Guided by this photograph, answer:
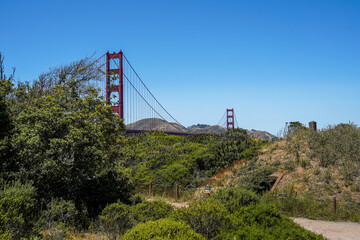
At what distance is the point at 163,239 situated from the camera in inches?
165

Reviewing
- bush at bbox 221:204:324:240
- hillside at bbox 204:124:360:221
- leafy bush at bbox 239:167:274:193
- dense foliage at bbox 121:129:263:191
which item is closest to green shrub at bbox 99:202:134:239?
bush at bbox 221:204:324:240

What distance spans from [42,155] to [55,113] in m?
1.42

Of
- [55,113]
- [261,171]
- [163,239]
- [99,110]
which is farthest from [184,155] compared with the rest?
[163,239]

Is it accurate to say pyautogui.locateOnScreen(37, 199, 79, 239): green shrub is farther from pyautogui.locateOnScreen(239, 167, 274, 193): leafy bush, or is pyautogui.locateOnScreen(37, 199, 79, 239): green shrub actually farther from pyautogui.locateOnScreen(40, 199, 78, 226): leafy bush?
pyautogui.locateOnScreen(239, 167, 274, 193): leafy bush

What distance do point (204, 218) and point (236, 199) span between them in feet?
6.26

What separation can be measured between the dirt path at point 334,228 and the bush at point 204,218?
14.1 ft

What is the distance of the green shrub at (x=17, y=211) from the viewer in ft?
19.0

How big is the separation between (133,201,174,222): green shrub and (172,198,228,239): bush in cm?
155

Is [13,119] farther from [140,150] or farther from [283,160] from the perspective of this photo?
[140,150]

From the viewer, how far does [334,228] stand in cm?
970

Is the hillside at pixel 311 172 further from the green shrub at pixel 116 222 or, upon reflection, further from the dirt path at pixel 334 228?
the green shrub at pixel 116 222

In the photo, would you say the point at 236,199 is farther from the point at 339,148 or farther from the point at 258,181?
the point at 339,148

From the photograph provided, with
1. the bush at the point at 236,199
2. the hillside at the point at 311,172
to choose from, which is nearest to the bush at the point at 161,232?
the bush at the point at 236,199

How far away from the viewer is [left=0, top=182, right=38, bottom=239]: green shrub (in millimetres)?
5781
